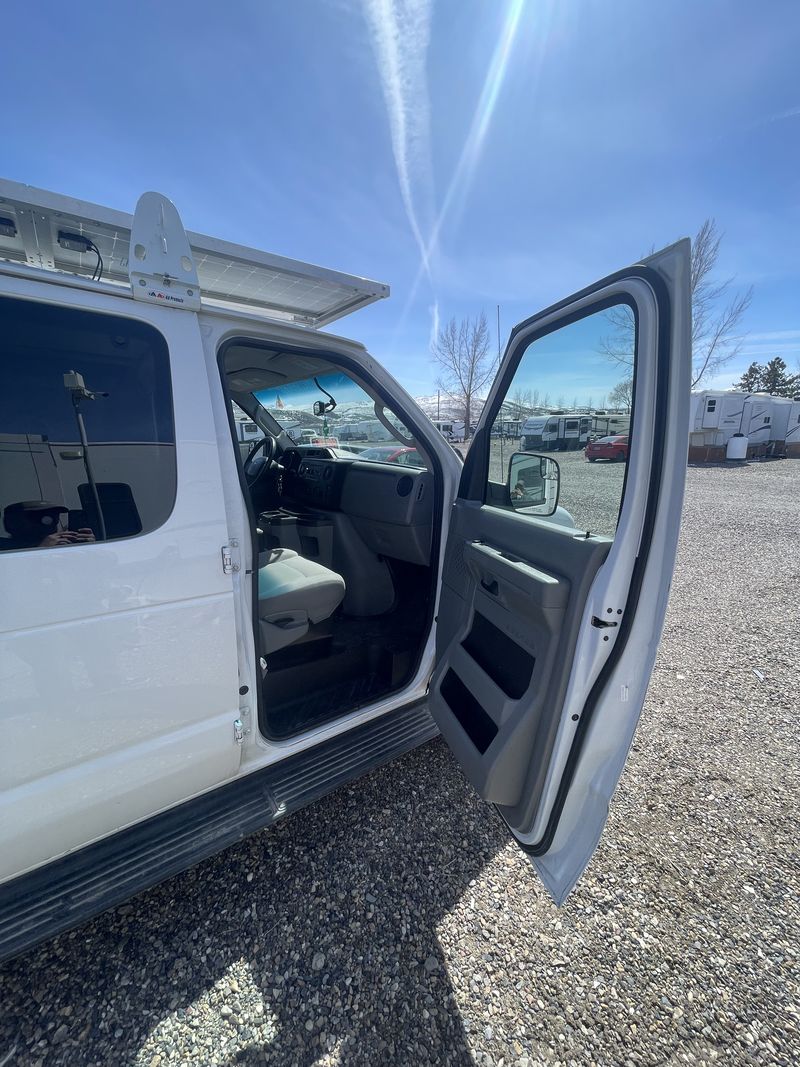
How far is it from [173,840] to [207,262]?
83.6 inches

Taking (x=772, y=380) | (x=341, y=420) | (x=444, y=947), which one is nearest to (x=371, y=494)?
(x=341, y=420)

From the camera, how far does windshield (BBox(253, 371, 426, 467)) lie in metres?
2.52

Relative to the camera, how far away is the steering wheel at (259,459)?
11.4ft

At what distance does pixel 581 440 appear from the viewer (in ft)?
5.25

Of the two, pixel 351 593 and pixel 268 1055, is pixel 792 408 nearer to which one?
pixel 351 593

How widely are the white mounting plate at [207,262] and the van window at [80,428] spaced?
257 millimetres

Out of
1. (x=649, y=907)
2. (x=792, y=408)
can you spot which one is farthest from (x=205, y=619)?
(x=792, y=408)

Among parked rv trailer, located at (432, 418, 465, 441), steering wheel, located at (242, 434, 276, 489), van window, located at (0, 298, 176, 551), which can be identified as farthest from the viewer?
steering wheel, located at (242, 434, 276, 489)

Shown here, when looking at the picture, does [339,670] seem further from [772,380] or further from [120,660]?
[772,380]

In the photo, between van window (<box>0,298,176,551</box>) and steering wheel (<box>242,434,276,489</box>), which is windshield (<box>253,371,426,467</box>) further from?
van window (<box>0,298,176,551</box>)

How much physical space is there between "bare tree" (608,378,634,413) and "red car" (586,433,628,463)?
92 mm

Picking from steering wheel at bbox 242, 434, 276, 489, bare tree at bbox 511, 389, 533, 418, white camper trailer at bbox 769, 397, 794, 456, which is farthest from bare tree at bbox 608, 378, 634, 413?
white camper trailer at bbox 769, 397, 794, 456

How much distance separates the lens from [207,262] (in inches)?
65.0

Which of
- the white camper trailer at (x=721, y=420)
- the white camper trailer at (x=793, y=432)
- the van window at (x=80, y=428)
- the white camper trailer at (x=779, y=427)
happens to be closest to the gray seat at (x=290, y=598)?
the van window at (x=80, y=428)
